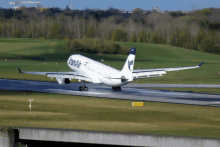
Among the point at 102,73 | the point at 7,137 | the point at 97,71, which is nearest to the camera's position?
the point at 7,137

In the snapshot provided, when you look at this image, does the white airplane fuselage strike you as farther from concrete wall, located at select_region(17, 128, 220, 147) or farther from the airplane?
concrete wall, located at select_region(17, 128, 220, 147)

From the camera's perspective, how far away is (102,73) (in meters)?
61.2

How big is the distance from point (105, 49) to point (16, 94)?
471 ft

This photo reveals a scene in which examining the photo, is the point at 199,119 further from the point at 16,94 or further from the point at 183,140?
the point at 16,94

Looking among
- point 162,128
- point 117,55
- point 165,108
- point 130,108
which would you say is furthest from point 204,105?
point 117,55

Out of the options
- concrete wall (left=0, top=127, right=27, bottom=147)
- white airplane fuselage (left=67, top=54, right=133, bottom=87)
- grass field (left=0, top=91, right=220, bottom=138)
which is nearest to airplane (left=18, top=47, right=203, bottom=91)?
white airplane fuselage (left=67, top=54, right=133, bottom=87)

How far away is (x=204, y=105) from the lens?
1871 inches

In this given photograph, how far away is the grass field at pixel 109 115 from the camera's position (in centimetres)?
3052

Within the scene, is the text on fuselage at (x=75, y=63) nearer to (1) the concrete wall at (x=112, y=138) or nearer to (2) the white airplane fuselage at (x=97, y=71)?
(2) the white airplane fuselage at (x=97, y=71)

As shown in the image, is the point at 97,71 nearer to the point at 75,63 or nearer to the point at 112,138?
the point at 75,63

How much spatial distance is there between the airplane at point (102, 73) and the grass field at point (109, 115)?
6.53 m

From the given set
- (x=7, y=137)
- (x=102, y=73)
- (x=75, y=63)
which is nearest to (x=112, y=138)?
(x=7, y=137)

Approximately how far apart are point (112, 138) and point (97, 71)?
4260cm

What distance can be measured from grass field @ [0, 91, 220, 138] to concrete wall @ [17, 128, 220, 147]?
27.6 ft
